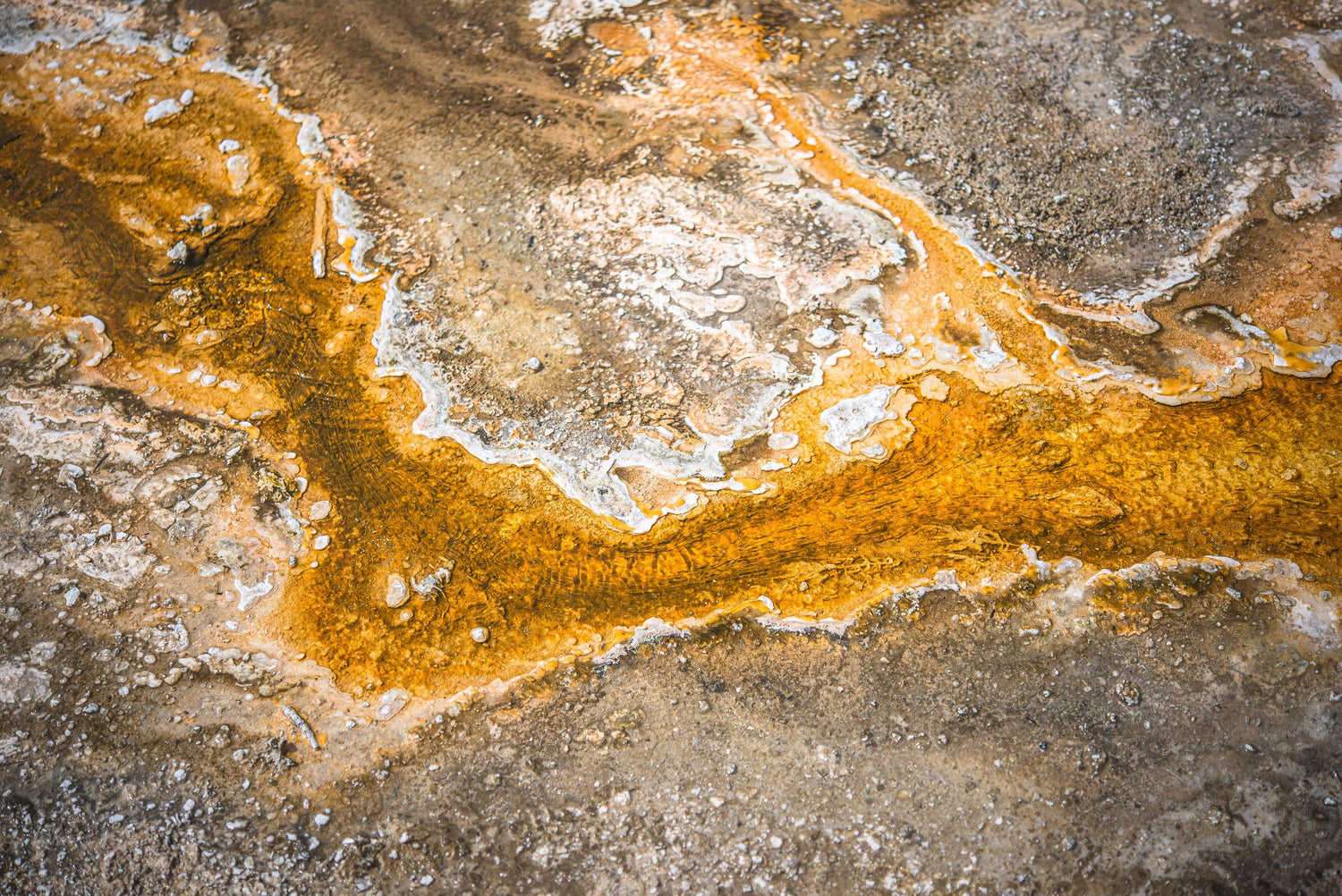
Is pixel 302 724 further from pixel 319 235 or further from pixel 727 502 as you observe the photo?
pixel 319 235

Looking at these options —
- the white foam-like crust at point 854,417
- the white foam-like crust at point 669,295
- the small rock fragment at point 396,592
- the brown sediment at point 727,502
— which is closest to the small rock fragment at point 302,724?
the brown sediment at point 727,502

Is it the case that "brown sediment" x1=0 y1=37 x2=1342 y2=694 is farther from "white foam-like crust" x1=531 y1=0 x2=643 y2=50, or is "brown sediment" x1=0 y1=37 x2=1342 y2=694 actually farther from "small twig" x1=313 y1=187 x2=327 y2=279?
"white foam-like crust" x1=531 y1=0 x2=643 y2=50

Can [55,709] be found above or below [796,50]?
below

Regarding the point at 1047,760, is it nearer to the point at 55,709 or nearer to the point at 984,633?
the point at 984,633

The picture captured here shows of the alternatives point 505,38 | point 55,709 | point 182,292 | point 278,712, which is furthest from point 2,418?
point 505,38

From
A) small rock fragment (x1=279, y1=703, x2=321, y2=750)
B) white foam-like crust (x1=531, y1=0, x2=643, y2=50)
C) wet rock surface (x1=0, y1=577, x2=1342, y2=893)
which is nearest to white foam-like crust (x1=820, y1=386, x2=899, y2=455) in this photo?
wet rock surface (x1=0, y1=577, x2=1342, y2=893)

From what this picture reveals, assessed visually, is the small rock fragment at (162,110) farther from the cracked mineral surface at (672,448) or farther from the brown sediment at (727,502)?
the brown sediment at (727,502)
